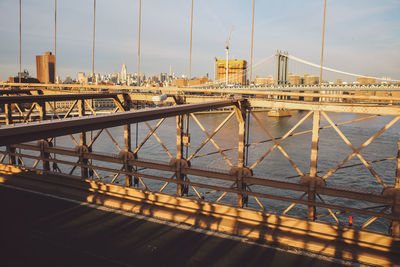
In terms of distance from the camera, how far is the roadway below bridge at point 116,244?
7199 mm

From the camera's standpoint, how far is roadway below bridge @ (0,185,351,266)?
720 cm

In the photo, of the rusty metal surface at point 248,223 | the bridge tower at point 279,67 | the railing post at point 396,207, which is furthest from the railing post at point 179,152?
the bridge tower at point 279,67

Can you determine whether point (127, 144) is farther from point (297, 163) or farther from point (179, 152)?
point (297, 163)

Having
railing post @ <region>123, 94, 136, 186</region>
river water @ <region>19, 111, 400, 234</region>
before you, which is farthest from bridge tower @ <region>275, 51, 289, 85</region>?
railing post @ <region>123, 94, 136, 186</region>

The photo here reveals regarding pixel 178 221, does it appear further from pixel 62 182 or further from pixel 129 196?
pixel 62 182

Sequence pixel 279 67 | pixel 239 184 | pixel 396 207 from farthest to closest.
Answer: pixel 279 67, pixel 239 184, pixel 396 207

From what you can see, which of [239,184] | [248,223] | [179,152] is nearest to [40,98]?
[179,152]

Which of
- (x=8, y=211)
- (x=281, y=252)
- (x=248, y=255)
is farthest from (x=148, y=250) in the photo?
(x=8, y=211)

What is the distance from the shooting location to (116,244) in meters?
7.93

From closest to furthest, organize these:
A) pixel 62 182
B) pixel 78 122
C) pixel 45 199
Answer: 1. pixel 78 122
2. pixel 45 199
3. pixel 62 182

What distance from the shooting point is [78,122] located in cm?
452

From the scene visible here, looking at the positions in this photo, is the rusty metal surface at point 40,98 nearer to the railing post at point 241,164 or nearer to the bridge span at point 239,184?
the bridge span at point 239,184

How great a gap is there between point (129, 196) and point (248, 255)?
4508mm

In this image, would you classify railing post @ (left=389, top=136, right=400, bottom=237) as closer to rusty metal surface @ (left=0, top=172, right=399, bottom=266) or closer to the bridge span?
the bridge span
